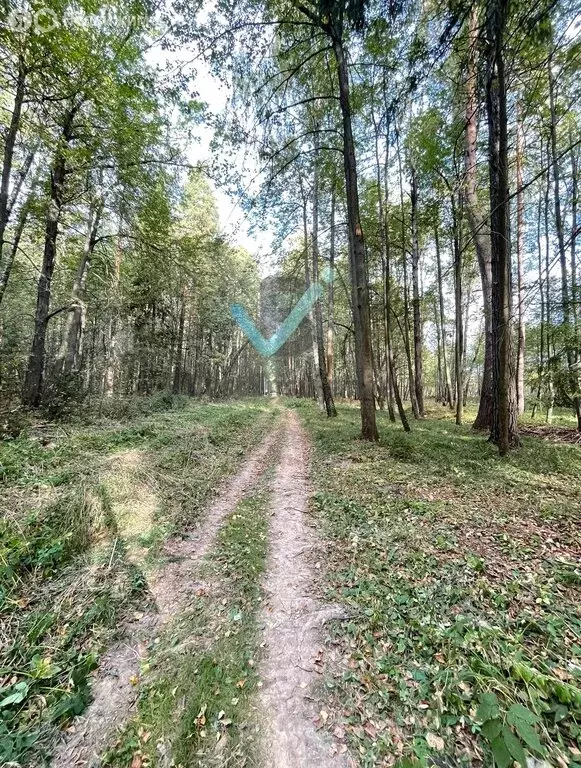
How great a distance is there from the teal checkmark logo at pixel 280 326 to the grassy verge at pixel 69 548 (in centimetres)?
1054

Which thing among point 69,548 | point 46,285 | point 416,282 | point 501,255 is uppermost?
point 416,282

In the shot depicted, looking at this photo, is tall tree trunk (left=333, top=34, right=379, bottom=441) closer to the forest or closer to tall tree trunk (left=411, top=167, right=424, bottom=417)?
the forest

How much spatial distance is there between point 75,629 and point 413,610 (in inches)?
116

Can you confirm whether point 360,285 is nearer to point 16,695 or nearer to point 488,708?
point 488,708

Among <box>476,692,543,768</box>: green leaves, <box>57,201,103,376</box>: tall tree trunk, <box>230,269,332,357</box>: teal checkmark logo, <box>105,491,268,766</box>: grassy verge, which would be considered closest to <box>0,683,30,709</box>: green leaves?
<box>105,491,268,766</box>: grassy verge

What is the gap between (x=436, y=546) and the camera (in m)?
3.62

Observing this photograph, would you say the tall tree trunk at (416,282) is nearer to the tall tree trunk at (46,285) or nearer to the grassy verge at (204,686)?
the tall tree trunk at (46,285)

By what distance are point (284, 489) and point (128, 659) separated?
354 cm

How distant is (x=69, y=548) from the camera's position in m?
3.57

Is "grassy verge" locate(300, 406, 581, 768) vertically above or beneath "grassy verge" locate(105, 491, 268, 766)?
above

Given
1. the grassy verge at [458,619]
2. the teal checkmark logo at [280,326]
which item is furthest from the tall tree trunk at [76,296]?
the grassy verge at [458,619]

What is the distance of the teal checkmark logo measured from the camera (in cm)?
1541

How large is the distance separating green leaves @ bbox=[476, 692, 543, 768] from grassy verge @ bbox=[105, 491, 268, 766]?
136cm

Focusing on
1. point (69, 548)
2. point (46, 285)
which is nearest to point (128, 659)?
point (69, 548)
